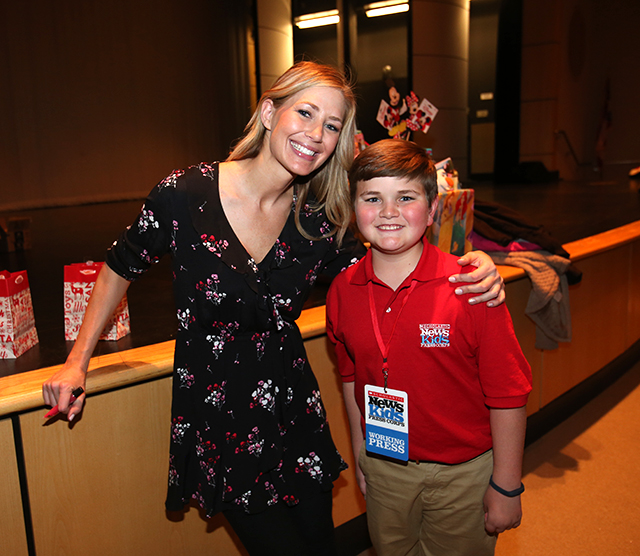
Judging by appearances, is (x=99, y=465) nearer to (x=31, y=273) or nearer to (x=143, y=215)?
(x=143, y=215)

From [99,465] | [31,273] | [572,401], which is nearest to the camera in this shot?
[99,465]

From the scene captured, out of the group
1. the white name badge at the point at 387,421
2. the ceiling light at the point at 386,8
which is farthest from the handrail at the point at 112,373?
the ceiling light at the point at 386,8

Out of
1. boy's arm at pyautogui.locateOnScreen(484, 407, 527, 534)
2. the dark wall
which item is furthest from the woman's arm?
the dark wall

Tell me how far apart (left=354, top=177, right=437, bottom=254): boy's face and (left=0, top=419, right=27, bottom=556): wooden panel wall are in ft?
3.10

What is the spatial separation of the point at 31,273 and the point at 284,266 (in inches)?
119

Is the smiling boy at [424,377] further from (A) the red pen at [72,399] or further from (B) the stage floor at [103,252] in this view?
(B) the stage floor at [103,252]

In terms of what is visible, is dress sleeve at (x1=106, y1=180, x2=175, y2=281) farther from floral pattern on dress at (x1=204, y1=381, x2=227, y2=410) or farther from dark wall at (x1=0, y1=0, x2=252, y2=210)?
dark wall at (x1=0, y1=0, x2=252, y2=210)

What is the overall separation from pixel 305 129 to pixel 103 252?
12.1 feet

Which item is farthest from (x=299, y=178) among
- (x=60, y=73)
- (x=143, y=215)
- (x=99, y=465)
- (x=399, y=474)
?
(x=60, y=73)

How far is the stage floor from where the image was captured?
2.03 metres

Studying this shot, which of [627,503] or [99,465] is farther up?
[99,465]

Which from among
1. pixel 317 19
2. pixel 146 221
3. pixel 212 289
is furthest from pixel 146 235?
pixel 317 19

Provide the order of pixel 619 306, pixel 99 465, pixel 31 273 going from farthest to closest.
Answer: pixel 31 273, pixel 619 306, pixel 99 465

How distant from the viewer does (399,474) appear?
137 centimetres
